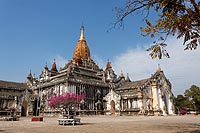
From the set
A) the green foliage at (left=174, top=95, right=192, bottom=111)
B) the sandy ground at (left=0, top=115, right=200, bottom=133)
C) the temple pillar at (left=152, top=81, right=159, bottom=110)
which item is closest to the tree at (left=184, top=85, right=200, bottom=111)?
the green foliage at (left=174, top=95, right=192, bottom=111)

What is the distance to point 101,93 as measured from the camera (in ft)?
199

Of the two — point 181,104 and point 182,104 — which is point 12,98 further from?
point 181,104

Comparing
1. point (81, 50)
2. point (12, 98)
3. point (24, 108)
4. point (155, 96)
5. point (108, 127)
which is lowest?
point (24, 108)

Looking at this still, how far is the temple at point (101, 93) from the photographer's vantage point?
51438 millimetres

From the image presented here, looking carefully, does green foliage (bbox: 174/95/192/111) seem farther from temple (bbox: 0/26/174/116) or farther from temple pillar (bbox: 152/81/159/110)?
temple pillar (bbox: 152/81/159/110)

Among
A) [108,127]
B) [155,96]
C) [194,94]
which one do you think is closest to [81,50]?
[155,96]

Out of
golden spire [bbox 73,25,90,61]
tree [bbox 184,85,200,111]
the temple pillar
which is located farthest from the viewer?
golden spire [bbox 73,25,90,61]

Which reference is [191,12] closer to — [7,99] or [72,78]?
[72,78]

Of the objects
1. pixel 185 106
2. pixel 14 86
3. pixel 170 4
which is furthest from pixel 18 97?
pixel 185 106

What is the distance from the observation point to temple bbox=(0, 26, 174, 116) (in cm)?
5144

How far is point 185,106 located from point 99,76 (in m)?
35.0

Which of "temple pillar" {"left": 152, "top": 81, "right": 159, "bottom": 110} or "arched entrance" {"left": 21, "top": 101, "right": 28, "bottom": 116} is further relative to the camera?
"arched entrance" {"left": 21, "top": 101, "right": 28, "bottom": 116}

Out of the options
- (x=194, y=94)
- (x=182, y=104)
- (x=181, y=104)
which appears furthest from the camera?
(x=181, y=104)

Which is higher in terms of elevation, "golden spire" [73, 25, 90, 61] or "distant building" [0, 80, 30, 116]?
"golden spire" [73, 25, 90, 61]
